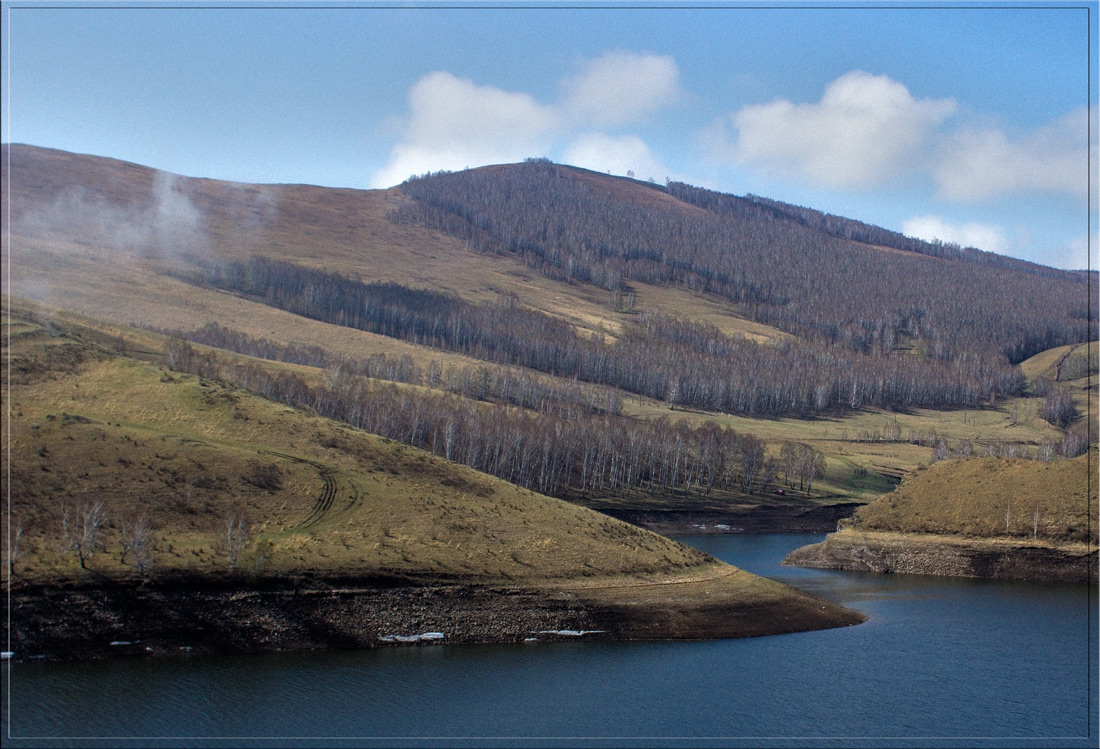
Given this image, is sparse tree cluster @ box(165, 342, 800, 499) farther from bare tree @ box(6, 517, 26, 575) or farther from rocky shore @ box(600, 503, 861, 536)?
bare tree @ box(6, 517, 26, 575)

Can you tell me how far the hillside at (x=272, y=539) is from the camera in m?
60.3

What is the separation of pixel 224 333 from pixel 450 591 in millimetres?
146022

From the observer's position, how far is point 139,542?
6197cm

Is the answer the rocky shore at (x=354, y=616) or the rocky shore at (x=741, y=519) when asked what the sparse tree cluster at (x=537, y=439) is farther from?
the rocky shore at (x=354, y=616)

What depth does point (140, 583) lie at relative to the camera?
60.3m

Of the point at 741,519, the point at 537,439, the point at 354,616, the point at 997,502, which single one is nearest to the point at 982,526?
the point at 997,502

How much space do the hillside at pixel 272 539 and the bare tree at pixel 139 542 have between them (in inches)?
5.7

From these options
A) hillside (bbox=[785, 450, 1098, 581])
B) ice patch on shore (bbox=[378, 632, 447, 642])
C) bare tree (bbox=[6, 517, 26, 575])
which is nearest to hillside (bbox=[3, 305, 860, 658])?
bare tree (bbox=[6, 517, 26, 575])

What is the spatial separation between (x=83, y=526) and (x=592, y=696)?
1455 inches

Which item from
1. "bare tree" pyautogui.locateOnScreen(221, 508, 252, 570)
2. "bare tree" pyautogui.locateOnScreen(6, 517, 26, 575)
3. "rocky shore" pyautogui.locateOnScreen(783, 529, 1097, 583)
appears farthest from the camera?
"rocky shore" pyautogui.locateOnScreen(783, 529, 1097, 583)

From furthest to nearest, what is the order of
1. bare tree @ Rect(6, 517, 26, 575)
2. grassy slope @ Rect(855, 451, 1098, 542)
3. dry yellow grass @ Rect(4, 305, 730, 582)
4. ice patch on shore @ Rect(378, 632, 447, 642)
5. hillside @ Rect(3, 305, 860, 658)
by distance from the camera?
grassy slope @ Rect(855, 451, 1098, 542) < dry yellow grass @ Rect(4, 305, 730, 582) < ice patch on shore @ Rect(378, 632, 447, 642) < hillside @ Rect(3, 305, 860, 658) < bare tree @ Rect(6, 517, 26, 575)

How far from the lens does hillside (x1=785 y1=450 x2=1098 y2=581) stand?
328ft

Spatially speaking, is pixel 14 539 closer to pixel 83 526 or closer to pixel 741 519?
pixel 83 526

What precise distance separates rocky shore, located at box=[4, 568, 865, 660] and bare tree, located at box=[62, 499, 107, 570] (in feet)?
11.6
